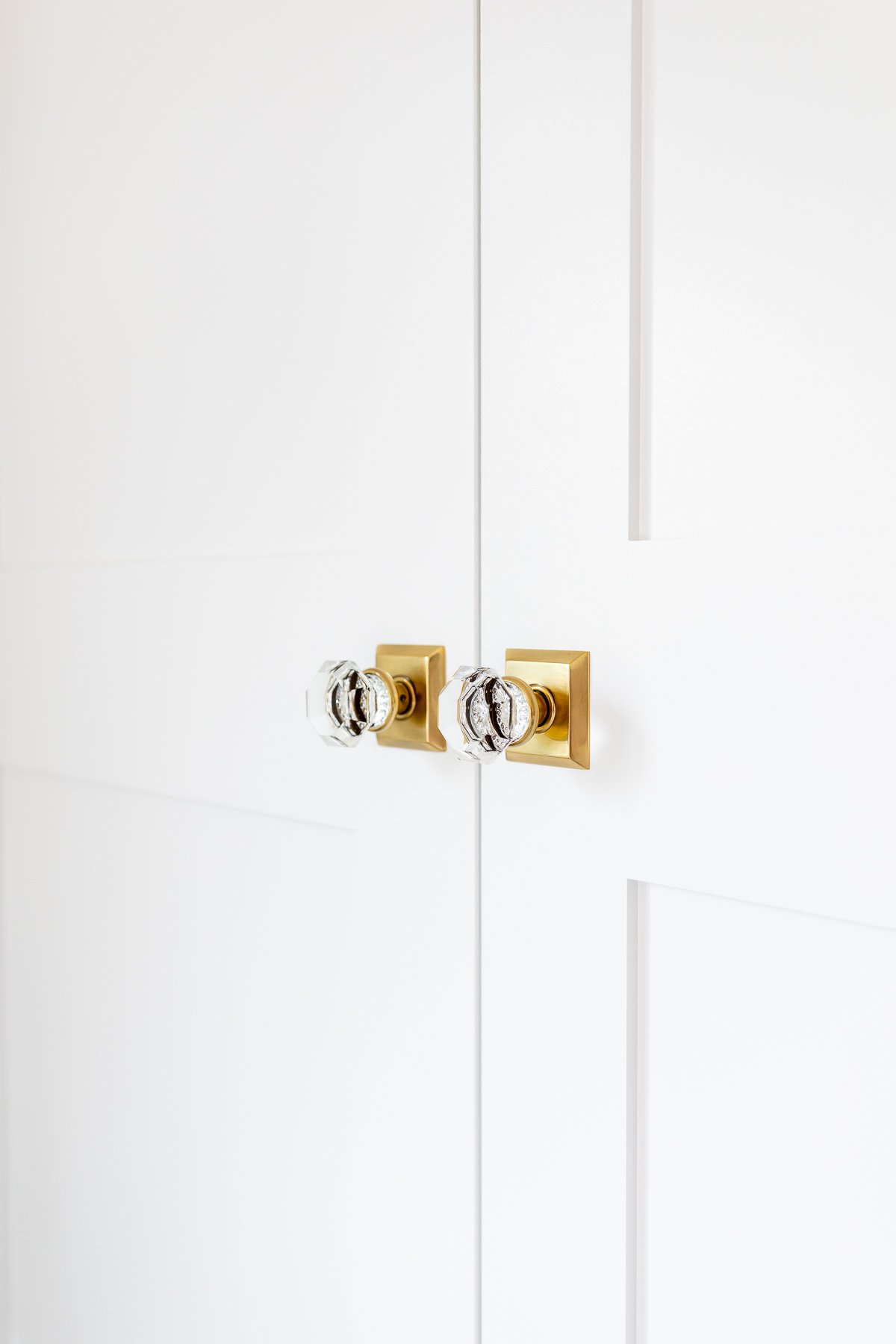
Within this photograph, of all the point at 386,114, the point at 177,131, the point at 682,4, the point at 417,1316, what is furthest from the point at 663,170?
the point at 417,1316

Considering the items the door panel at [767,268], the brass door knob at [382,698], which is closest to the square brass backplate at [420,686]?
the brass door knob at [382,698]

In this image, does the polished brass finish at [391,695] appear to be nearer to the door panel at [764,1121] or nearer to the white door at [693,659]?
the white door at [693,659]

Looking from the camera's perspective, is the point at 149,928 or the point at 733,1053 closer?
the point at 733,1053

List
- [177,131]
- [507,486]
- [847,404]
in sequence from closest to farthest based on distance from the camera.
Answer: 1. [847,404]
2. [507,486]
3. [177,131]

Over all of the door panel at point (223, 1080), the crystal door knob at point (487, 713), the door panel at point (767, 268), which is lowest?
the door panel at point (223, 1080)

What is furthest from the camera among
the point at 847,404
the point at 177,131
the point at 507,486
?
the point at 177,131

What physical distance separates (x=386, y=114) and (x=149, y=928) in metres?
0.54

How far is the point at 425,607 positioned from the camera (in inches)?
22.7

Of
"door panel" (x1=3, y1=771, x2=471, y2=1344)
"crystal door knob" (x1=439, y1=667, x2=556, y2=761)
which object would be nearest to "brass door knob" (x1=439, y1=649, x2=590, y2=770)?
"crystal door knob" (x1=439, y1=667, x2=556, y2=761)

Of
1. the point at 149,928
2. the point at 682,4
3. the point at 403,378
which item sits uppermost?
the point at 682,4

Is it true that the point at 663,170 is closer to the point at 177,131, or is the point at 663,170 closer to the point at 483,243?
the point at 483,243

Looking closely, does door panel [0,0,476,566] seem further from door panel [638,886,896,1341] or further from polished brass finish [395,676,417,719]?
door panel [638,886,896,1341]

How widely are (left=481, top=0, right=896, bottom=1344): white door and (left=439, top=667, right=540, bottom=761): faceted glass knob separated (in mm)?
36

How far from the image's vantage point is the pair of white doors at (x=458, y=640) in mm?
444
